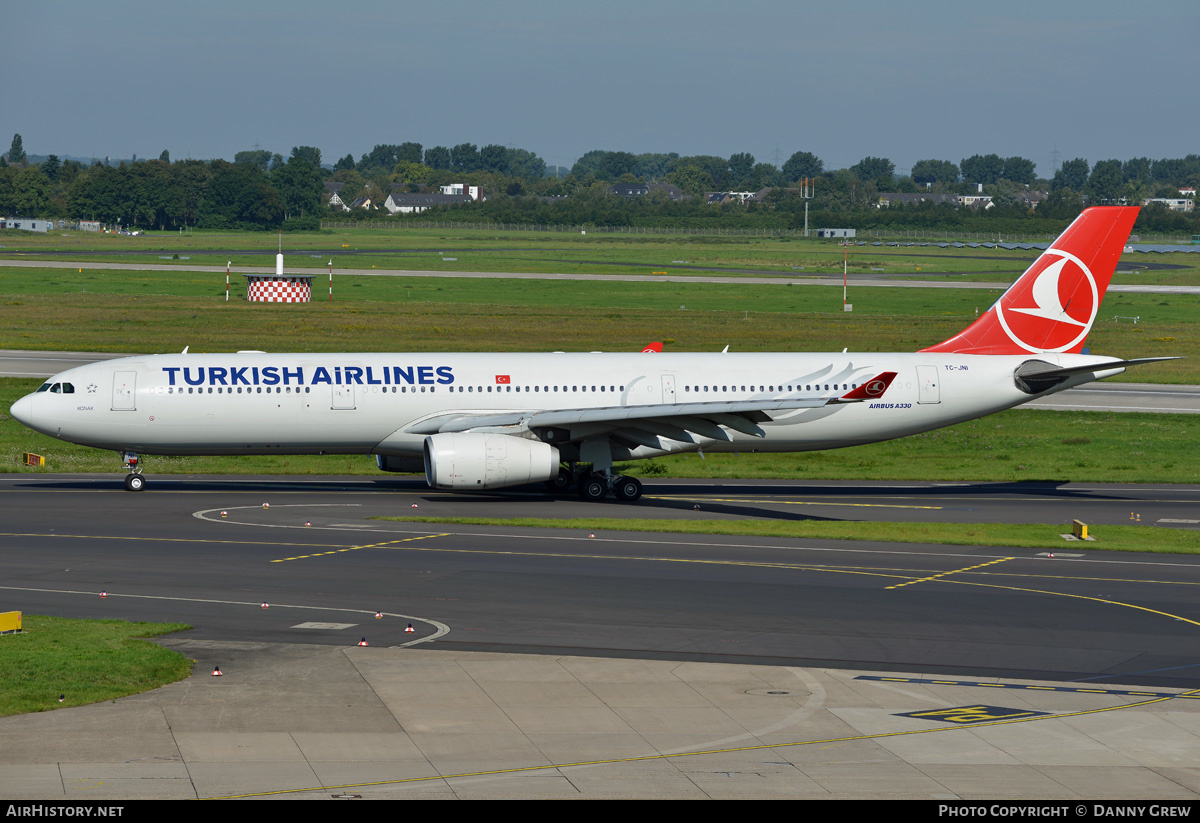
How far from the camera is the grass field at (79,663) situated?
2055 centimetres

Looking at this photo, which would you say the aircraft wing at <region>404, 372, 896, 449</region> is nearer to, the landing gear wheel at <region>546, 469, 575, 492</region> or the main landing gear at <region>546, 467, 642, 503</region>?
the main landing gear at <region>546, 467, 642, 503</region>

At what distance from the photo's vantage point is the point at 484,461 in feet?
131

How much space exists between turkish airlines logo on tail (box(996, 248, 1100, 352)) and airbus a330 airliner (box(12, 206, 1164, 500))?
0.05 meters

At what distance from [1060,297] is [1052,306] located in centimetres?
44

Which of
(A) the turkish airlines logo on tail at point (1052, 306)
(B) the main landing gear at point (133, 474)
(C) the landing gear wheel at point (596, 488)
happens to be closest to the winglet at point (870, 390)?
(C) the landing gear wheel at point (596, 488)

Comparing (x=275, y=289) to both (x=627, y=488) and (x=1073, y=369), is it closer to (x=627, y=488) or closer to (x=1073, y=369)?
(x=627, y=488)

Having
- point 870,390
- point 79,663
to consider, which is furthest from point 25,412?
point 870,390

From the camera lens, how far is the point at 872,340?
86.8 m

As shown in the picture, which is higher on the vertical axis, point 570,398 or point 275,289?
point 275,289

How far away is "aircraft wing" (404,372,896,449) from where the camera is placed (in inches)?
1602

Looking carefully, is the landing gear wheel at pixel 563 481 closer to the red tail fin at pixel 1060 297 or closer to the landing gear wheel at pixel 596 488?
the landing gear wheel at pixel 596 488

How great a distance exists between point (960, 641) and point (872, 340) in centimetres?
6296

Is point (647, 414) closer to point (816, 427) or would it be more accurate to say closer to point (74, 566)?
point (816, 427)

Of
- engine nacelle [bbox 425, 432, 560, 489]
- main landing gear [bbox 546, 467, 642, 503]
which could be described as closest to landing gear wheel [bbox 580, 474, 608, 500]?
main landing gear [bbox 546, 467, 642, 503]
